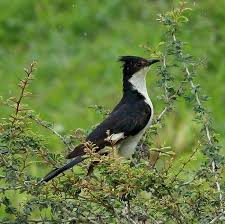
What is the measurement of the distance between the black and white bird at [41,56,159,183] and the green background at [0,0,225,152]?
2.22 metres

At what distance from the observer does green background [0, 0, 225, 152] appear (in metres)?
8.20

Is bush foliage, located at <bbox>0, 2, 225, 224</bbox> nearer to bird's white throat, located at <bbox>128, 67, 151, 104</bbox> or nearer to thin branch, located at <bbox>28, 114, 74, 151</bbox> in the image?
thin branch, located at <bbox>28, 114, 74, 151</bbox>

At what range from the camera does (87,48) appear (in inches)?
364

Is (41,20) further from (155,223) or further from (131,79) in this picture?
(155,223)

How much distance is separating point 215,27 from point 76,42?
1.25 m

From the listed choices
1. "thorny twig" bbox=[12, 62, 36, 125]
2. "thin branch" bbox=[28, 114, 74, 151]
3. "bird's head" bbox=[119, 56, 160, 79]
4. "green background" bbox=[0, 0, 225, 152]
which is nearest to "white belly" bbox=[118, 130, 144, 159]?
"thin branch" bbox=[28, 114, 74, 151]

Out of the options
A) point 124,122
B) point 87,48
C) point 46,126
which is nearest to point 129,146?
point 124,122

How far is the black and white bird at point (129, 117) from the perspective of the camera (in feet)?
15.5

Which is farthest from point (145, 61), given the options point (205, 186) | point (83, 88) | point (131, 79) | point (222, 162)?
point (83, 88)

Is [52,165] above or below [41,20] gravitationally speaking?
above

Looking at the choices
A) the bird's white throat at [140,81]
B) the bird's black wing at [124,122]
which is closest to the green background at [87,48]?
the bird's white throat at [140,81]

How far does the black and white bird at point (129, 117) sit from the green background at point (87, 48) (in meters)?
2.22

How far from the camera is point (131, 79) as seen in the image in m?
5.41

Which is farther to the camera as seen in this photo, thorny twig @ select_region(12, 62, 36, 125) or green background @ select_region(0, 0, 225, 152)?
green background @ select_region(0, 0, 225, 152)
